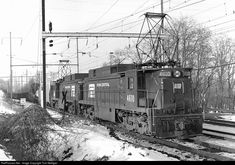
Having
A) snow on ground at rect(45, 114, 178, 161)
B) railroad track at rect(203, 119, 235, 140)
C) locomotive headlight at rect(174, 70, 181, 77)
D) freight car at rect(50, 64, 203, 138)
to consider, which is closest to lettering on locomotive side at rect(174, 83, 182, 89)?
freight car at rect(50, 64, 203, 138)

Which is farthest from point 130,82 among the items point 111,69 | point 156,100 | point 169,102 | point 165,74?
point 111,69

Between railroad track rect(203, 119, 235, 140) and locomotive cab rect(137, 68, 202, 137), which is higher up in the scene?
locomotive cab rect(137, 68, 202, 137)

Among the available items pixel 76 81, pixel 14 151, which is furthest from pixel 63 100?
pixel 14 151

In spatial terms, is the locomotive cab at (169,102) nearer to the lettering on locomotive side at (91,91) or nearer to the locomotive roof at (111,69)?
the locomotive roof at (111,69)

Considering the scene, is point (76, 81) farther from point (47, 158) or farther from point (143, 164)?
point (143, 164)

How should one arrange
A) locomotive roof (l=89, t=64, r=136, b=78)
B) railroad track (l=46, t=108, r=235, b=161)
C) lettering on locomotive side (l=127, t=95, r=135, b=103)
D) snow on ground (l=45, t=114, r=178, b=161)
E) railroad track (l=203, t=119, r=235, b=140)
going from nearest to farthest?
snow on ground (l=45, t=114, r=178, b=161)
railroad track (l=46, t=108, r=235, b=161)
railroad track (l=203, t=119, r=235, b=140)
lettering on locomotive side (l=127, t=95, r=135, b=103)
locomotive roof (l=89, t=64, r=136, b=78)

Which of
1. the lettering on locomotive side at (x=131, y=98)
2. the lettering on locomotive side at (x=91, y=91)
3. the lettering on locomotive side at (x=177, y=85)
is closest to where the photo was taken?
the lettering on locomotive side at (x=177, y=85)

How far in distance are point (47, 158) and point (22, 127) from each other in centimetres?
299

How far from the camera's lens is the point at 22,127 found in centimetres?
1111

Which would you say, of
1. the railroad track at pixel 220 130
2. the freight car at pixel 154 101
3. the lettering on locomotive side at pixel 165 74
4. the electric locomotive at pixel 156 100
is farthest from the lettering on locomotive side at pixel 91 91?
the lettering on locomotive side at pixel 165 74

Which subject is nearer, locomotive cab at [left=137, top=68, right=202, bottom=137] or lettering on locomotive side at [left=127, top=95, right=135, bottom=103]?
locomotive cab at [left=137, top=68, right=202, bottom=137]

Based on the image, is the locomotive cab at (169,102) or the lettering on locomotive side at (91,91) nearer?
the locomotive cab at (169,102)

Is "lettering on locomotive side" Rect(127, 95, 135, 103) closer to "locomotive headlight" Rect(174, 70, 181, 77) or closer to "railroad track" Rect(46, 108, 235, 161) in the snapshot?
"railroad track" Rect(46, 108, 235, 161)

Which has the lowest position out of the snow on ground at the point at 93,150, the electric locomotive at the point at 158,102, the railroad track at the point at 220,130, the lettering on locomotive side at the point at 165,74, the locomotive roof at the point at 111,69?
the railroad track at the point at 220,130
